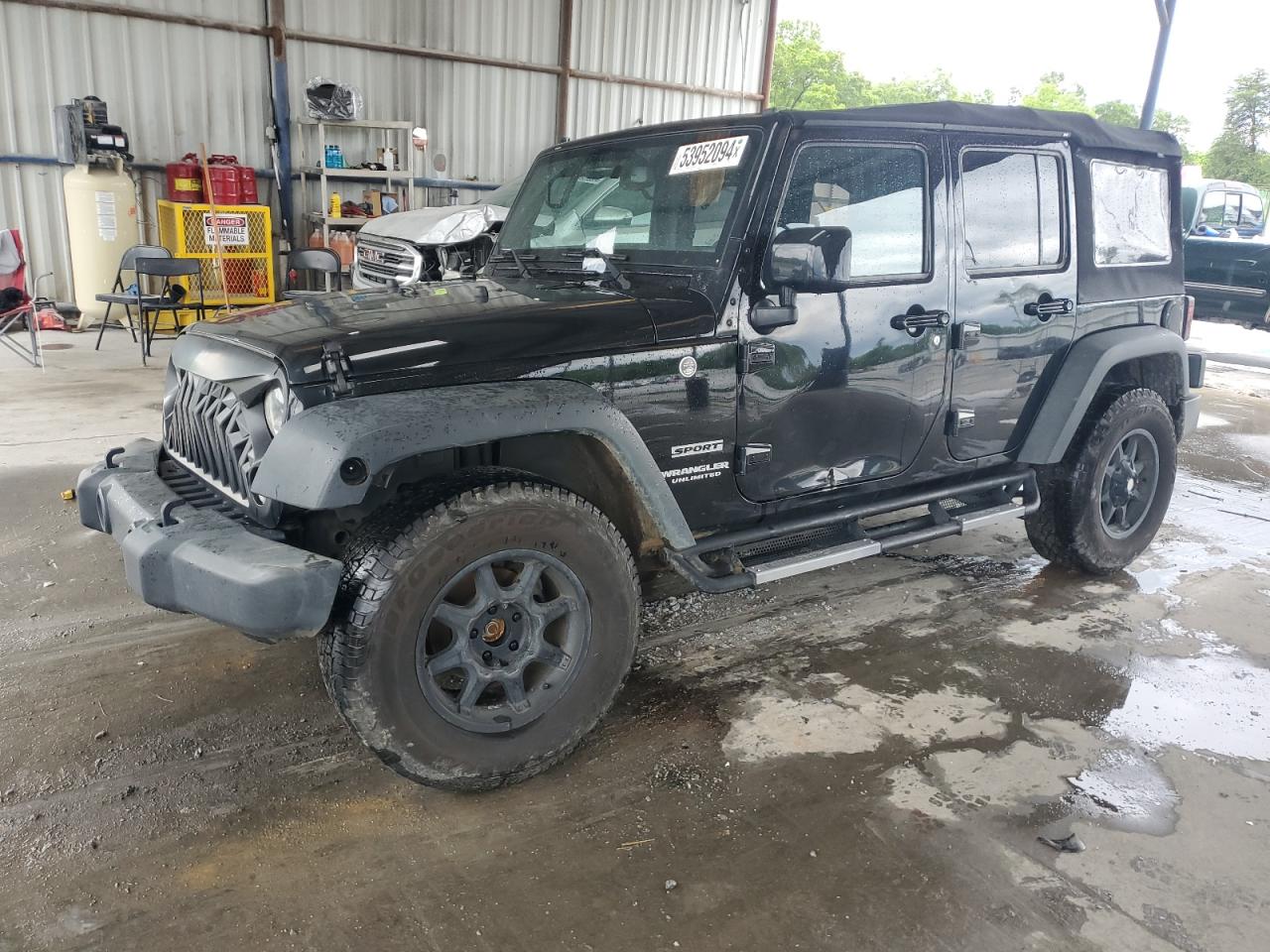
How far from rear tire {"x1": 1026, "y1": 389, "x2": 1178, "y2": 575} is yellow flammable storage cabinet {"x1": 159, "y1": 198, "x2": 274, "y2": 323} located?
851 centimetres

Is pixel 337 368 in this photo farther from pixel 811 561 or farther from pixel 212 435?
pixel 811 561

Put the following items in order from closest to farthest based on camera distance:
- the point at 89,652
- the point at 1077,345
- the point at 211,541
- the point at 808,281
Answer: the point at 211,541 < the point at 808,281 < the point at 89,652 < the point at 1077,345

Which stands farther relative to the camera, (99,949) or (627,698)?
(627,698)

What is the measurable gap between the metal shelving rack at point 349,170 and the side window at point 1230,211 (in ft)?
35.2

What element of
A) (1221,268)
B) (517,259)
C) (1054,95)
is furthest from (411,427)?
(1054,95)

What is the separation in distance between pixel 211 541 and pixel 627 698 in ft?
4.54

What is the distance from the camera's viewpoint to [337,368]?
7.61 ft

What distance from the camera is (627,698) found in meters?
3.05

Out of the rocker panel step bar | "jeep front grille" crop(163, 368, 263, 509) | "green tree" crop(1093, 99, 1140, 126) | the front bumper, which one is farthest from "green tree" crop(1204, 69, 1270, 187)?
A: the front bumper

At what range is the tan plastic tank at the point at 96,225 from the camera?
9555 mm

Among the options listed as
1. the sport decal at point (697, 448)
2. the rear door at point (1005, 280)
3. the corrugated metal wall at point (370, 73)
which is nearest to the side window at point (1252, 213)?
the corrugated metal wall at point (370, 73)

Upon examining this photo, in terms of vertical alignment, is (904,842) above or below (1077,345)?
below

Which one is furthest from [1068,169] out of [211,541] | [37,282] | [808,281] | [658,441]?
[37,282]

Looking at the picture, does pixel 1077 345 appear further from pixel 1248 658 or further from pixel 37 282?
pixel 37 282
